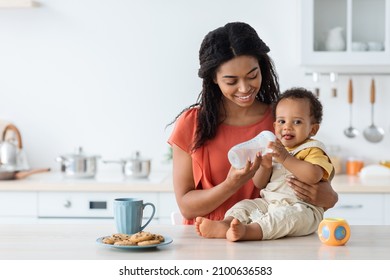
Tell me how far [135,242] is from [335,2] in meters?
2.57

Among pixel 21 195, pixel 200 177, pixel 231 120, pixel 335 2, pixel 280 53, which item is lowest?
pixel 21 195

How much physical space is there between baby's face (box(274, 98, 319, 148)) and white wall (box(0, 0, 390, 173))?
2.03m

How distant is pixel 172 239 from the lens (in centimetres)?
182

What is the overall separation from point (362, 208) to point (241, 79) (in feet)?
5.60

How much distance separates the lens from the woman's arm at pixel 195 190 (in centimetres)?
208

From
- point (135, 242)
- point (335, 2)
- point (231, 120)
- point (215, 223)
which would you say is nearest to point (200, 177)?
point (231, 120)

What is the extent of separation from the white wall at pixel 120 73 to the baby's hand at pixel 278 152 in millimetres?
2220

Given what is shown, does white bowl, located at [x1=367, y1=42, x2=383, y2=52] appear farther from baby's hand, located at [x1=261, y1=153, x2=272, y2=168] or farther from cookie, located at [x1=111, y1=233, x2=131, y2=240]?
cookie, located at [x1=111, y1=233, x2=131, y2=240]

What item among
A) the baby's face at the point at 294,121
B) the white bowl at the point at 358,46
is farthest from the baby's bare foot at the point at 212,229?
the white bowl at the point at 358,46

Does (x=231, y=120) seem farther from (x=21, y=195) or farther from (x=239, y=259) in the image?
(x=21, y=195)

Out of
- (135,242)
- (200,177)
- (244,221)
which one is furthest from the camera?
(200,177)

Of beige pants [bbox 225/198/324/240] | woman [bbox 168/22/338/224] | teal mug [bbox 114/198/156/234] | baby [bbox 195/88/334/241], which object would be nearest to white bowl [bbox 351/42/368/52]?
woman [bbox 168/22/338/224]

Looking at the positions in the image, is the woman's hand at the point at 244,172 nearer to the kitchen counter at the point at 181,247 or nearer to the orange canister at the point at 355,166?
the kitchen counter at the point at 181,247

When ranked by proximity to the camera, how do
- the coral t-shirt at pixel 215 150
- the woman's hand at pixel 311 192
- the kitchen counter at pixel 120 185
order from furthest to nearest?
the kitchen counter at pixel 120 185 → the coral t-shirt at pixel 215 150 → the woman's hand at pixel 311 192
